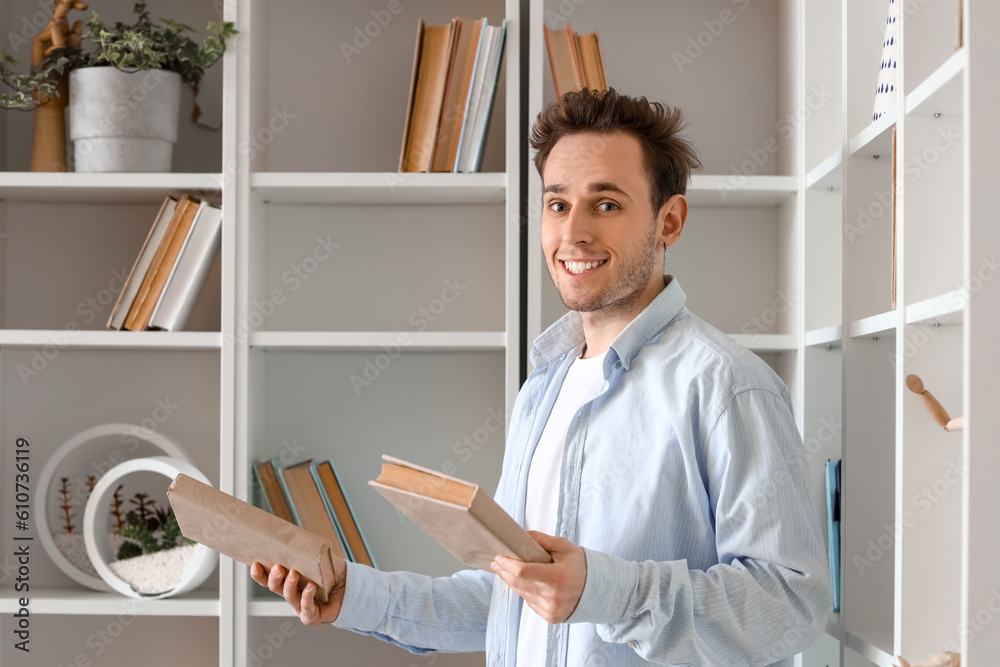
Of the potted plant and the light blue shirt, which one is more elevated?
the potted plant

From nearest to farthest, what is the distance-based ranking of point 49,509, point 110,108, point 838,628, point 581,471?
point 581,471 < point 838,628 < point 110,108 < point 49,509

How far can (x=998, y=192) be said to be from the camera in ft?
3.09

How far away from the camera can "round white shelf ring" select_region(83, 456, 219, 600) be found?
5.49ft

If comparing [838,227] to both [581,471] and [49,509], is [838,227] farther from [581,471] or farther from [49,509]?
[49,509]

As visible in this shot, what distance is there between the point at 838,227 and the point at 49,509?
1.71 metres

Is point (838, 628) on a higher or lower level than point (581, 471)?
lower

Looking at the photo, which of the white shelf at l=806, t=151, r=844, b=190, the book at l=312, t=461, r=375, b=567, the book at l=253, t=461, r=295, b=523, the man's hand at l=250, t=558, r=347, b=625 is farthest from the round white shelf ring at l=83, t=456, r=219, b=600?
the white shelf at l=806, t=151, r=844, b=190

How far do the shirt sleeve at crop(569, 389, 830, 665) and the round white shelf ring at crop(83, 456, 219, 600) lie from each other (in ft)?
3.17

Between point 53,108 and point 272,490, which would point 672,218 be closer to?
point 272,490

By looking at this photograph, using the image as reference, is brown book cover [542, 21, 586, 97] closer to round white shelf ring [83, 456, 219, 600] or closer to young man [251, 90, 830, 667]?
young man [251, 90, 830, 667]

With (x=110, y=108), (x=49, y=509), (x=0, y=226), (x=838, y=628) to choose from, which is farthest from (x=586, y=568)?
(x=0, y=226)

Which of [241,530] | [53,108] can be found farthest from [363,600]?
[53,108]

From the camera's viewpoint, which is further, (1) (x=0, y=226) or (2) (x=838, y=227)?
(1) (x=0, y=226)

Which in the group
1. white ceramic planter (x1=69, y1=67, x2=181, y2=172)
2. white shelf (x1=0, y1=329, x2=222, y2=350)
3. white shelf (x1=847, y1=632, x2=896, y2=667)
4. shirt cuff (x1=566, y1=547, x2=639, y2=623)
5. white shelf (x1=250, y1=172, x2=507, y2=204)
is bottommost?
white shelf (x1=847, y1=632, x2=896, y2=667)
